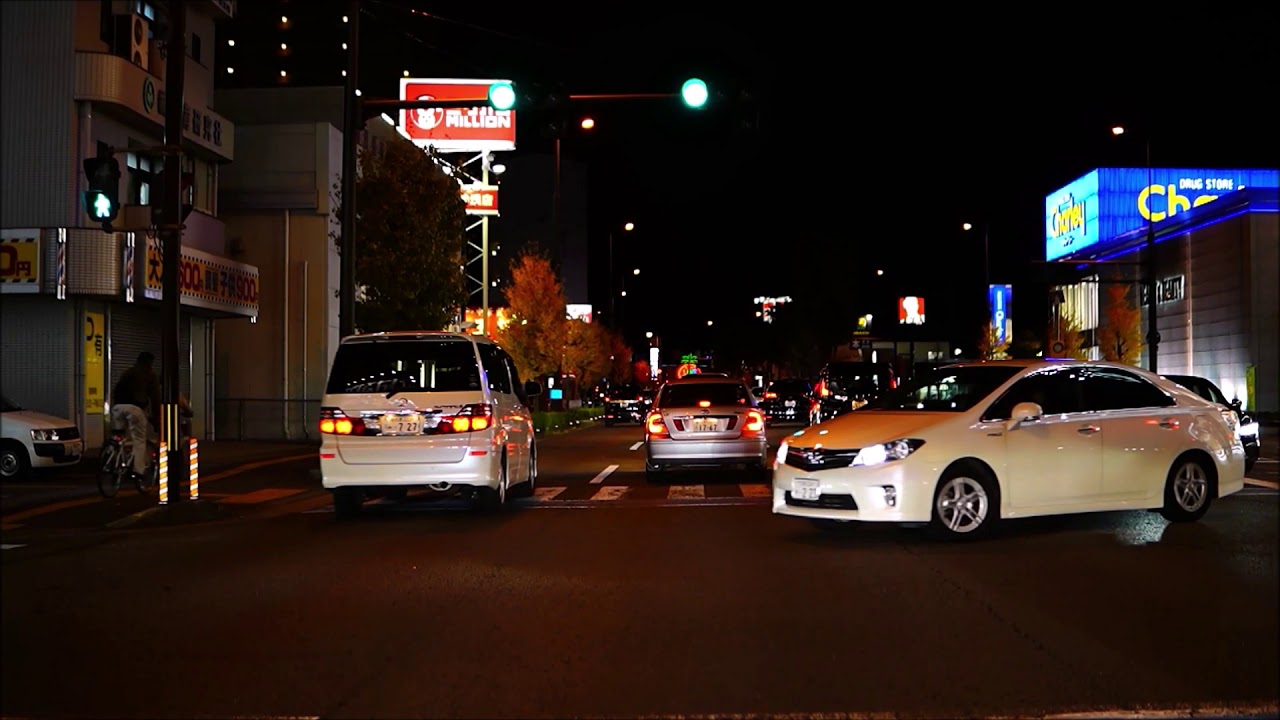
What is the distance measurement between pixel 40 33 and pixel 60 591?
57.9 feet

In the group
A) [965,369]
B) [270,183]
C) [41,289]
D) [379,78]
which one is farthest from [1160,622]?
[379,78]

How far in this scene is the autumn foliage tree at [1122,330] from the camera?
60.4 metres

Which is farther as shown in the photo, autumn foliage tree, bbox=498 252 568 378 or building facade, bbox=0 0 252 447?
autumn foliage tree, bbox=498 252 568 378

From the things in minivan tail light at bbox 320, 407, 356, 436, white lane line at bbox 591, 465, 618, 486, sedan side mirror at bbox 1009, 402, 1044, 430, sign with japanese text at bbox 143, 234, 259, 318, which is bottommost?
white lane line at bbox 591, 465, 618, 486

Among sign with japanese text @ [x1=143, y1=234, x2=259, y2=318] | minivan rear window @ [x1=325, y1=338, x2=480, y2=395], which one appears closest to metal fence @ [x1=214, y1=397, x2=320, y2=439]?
sign with japanese text @ [x1=143, y1=234, x2=259, y2=318]

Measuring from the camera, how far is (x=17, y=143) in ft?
77.8

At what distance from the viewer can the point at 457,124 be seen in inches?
1638

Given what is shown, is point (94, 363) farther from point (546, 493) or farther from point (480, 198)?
point (480, 198)

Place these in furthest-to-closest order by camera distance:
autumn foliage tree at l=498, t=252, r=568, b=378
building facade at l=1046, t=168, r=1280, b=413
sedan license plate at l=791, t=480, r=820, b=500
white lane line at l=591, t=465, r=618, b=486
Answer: autumn foliage tree at l=498, t=252, r=568, b=378, building facade at l=1046, t=168, r=1280, b=413, white lane line at l=591, t=465, r=618, b=486, sedan license plate at l=791, t=480, r=820, b=500

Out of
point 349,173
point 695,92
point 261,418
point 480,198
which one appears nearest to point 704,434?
point 695,92

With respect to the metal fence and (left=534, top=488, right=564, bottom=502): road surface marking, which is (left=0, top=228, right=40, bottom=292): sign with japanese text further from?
(left=534, top=488, right=564, bottom=502): road surface marking

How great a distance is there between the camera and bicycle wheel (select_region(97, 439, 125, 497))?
1641 cm

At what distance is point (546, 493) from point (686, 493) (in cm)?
198

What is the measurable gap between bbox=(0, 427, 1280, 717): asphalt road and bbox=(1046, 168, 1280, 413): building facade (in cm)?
2924
